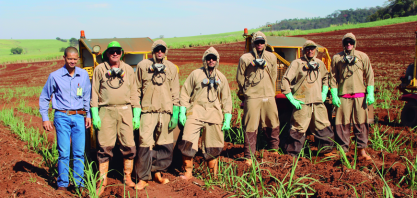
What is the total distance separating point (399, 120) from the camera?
23.4ft

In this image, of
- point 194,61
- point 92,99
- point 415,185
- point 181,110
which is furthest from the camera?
point 194,61

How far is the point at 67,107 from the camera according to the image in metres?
3.81

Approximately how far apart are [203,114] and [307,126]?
1735 millimetres

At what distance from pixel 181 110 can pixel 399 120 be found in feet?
18.0

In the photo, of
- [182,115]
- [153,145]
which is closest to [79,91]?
Result: [153,145]

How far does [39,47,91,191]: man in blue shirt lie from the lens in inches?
149

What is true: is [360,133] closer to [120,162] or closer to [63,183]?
[120,162]

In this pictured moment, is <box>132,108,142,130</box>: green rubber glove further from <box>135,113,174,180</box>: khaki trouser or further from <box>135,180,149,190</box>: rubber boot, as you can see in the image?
<box>135,180,149,190</box>: rubber boot

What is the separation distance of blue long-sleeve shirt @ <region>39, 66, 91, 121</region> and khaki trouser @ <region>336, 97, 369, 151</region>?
3.82m

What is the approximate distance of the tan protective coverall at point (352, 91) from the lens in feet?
16.0

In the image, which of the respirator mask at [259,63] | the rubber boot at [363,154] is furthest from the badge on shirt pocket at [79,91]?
the rubber boot at [363,154]

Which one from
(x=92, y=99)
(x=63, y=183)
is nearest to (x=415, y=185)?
(x=92, y=99)

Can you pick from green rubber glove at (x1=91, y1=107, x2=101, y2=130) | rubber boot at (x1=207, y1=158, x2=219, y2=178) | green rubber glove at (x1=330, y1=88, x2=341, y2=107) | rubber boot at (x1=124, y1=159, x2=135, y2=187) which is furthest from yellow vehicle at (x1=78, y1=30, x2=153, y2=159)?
green rubber glove at (x1=330, y1=88, x2=341, y2=107)

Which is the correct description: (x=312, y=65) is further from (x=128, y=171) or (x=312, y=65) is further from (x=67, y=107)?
(x=67, y=107)
